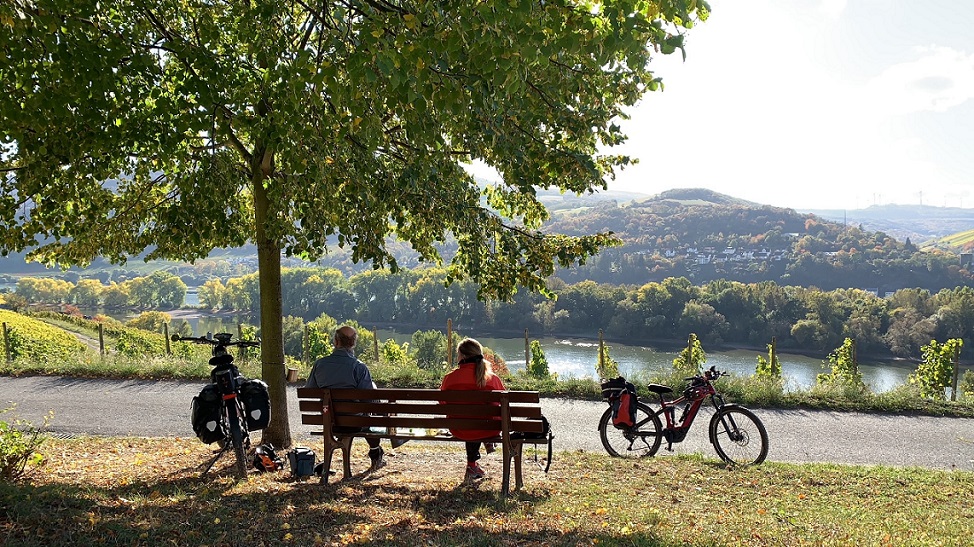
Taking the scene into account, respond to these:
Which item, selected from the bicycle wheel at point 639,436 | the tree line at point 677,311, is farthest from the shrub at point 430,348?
the bicycle wheel at point 639,436

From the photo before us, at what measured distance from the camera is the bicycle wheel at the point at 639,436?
813 centimetres

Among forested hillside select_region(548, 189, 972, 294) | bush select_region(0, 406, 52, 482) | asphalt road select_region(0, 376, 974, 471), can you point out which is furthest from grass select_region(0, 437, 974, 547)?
forested hillside select_region(548, 189, 972, 294)

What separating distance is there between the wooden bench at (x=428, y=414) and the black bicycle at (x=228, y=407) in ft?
1.25

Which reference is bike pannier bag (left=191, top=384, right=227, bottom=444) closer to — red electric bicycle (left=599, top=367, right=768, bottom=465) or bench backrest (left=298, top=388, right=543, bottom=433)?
bench backrest (left=298, top=388, right=543, bottom=433)

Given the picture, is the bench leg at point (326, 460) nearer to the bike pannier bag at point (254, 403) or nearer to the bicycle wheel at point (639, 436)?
the bike pannier bag at point (254, 403)

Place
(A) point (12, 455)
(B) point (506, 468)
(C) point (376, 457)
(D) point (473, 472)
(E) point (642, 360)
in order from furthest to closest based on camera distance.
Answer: (E) point (642, 360) → (C) point (376, 457) → (D) point (473, 472) → (B) point (506, 468) → (A) point (12, 455)

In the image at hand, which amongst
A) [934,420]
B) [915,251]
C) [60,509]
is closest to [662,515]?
[60,509]

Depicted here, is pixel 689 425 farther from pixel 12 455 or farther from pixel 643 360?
pixel 643 360

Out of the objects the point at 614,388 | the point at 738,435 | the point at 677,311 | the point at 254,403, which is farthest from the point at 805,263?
the point at 254,403

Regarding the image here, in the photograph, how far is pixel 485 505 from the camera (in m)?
5.33

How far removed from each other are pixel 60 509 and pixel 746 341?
295 ft

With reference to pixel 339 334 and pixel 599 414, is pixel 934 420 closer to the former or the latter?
pixel 599 414

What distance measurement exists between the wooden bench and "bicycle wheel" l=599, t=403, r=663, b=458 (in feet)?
7.23

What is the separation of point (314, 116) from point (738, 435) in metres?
5.48
